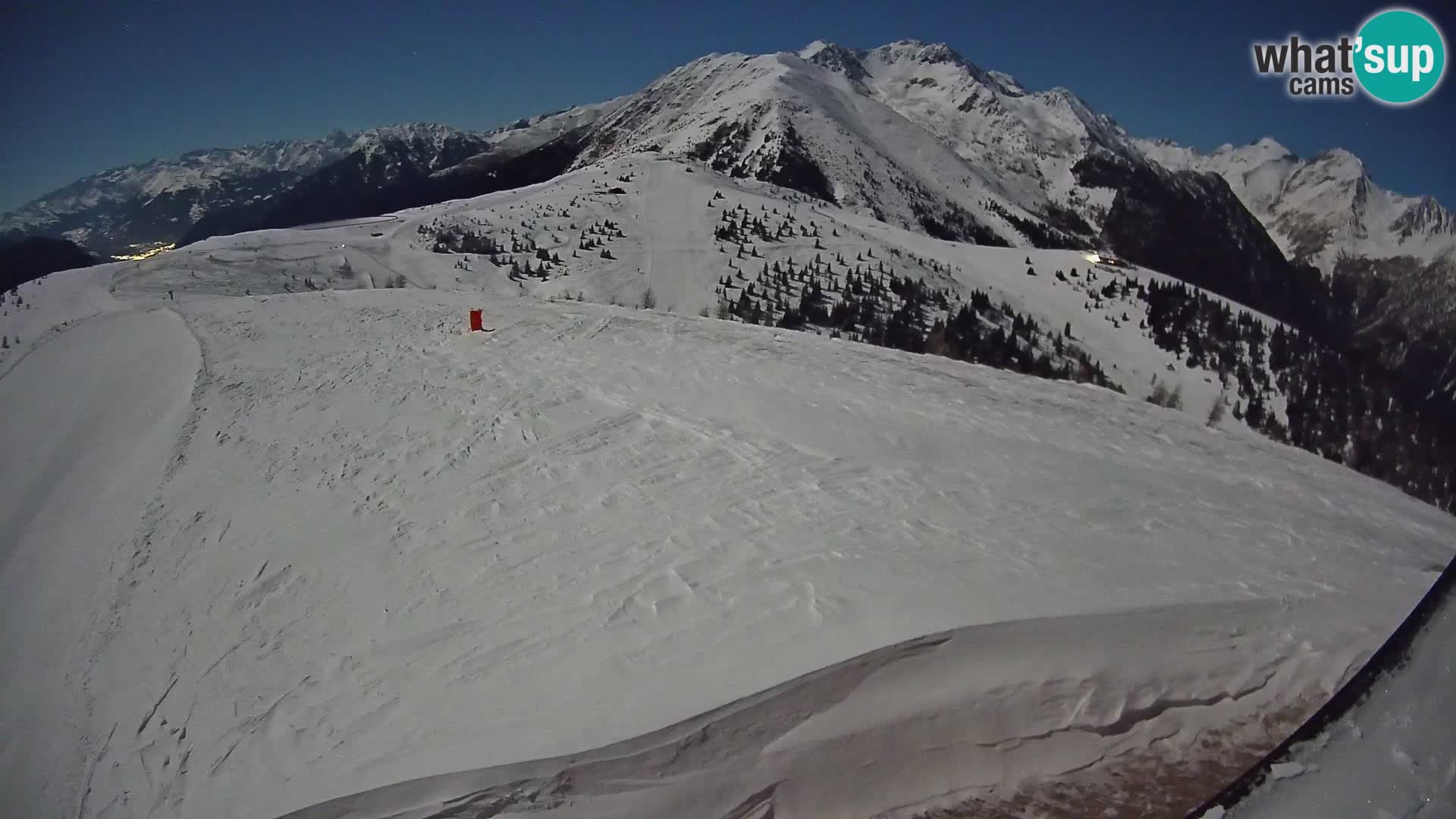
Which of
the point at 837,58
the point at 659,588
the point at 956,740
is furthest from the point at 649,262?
the point at 837,58

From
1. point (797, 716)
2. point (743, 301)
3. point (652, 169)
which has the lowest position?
point (797, 716)

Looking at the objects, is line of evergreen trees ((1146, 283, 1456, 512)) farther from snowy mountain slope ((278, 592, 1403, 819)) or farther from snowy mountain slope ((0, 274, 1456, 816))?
snowy mountain slope ((278, 592, 1403, 819))

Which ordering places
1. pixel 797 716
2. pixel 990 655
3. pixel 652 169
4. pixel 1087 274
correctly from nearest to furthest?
pixel 797 716, pixel 990 655, pixel 1087 274, pixel 652 169

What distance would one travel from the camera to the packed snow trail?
15.6 feet

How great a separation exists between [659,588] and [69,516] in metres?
6.38

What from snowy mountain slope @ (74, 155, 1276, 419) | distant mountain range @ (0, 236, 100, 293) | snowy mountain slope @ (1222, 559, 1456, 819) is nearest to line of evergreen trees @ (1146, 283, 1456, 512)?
snowy mountain slope @ (74, 155, 1276, 419)

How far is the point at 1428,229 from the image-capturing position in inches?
7416

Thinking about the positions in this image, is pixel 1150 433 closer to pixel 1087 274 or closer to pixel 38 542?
pixel 38 542

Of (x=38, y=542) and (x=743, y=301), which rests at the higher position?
(x=743, y=301)

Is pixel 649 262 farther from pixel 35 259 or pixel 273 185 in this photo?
pixel 273 185

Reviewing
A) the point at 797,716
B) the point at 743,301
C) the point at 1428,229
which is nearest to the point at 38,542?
the point at 797,716

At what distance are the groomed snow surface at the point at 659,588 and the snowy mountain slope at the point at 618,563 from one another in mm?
30

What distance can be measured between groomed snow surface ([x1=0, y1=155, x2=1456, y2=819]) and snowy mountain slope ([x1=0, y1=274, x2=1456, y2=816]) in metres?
0.03

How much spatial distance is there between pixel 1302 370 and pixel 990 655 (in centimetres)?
2386
